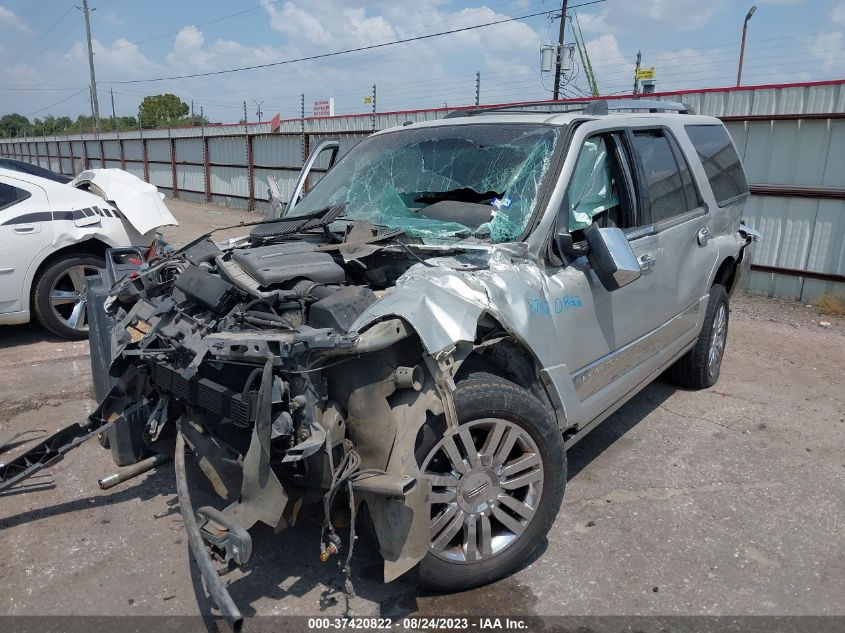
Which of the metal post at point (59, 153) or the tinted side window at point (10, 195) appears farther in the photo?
the metal post at point (59, 153)

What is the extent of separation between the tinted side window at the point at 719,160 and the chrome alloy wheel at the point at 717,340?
90cm

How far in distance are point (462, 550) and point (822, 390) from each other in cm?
402

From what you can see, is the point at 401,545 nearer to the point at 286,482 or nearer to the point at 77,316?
the point at 286,482

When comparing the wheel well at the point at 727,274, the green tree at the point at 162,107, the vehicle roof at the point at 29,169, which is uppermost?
the green tree at the point at 162,107

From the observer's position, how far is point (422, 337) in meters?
2.48

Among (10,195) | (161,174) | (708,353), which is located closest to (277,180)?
(161,174)

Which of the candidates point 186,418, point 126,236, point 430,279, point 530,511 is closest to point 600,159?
point 430,279

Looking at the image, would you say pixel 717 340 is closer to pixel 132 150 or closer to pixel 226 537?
pixel 226 537

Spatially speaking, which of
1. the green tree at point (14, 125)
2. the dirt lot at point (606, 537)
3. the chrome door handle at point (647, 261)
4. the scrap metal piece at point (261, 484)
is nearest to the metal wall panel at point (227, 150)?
the dirt lot at point (606, 537)

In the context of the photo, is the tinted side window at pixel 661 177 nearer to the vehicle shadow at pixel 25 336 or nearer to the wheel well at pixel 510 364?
the wheel well at pixel 510 364

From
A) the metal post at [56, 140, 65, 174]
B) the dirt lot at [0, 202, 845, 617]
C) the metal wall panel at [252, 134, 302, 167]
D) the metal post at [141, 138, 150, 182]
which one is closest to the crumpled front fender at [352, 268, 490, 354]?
the dirt lot at [0, 202, 845, 617]

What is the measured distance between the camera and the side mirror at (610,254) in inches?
123

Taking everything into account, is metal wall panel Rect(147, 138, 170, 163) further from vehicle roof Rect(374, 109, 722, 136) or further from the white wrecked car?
vehicle roof Rect(374, 109, 722, 136)

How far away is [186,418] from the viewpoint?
2.92 meters
